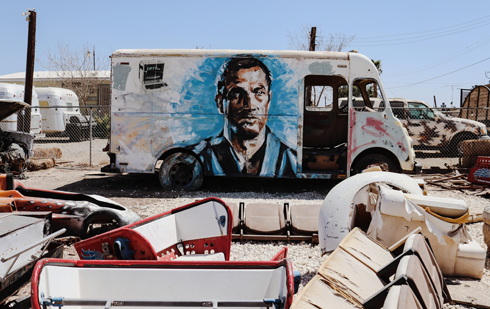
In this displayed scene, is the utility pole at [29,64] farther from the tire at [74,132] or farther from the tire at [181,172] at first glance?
→ the tire at [181,172]

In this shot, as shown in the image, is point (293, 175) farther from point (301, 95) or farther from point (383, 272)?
point (383, 272)

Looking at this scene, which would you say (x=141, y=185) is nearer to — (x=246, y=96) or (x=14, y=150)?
(x=246, y=96)

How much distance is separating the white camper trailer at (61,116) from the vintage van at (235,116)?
40.2ft

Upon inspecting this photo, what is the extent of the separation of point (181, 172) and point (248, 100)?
92.6 inches

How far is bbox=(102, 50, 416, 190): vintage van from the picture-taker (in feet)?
27.7

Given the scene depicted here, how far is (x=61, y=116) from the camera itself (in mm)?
19359

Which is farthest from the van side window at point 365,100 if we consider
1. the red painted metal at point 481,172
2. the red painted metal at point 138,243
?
the red painted metal at point 138,243

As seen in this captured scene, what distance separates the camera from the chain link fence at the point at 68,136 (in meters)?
14.3

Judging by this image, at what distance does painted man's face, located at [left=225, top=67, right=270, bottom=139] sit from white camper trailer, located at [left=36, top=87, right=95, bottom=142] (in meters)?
13.7

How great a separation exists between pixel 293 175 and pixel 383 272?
573cm

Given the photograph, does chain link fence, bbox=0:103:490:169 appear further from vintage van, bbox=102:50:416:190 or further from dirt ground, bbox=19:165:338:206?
vintage van, bbox=102:50:416:190

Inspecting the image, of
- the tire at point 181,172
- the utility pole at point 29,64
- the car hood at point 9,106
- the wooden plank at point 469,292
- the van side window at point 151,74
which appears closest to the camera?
the wooden plank at point 469,292

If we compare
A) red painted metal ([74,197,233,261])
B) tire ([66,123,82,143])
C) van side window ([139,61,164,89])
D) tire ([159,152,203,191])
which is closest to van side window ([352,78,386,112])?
tire ([159,152,203,191])

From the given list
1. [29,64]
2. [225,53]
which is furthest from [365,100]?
[29,64]
